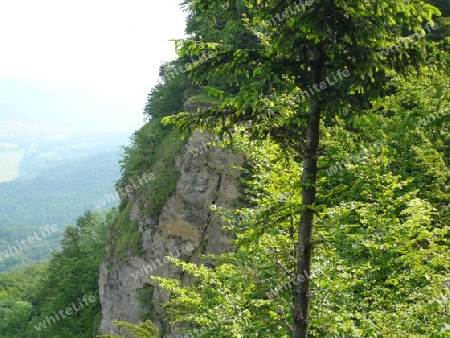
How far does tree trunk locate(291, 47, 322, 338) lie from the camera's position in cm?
607

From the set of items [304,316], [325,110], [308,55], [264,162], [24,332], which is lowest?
[24,332]

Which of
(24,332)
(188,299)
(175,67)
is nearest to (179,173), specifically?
(175,67)

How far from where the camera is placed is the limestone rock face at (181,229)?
23.1m

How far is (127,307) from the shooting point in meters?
30.7

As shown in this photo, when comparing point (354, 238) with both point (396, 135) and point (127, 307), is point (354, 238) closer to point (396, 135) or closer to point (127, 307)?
point (396, 135)

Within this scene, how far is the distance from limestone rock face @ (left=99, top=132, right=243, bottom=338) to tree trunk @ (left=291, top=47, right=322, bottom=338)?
14.9m

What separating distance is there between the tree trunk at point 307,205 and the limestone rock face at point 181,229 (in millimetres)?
14908

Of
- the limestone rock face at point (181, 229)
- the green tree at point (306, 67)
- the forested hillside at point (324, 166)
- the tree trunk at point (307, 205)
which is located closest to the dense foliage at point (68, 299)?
the limestone rock face at point (181, 229)

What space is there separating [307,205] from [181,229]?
66.7 ft

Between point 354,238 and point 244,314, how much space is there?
335cm

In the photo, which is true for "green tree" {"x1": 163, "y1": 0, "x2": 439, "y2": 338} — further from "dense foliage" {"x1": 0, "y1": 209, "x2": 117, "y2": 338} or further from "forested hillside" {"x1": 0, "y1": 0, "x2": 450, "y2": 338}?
"dense foliage" {"x1": 0, "y1": 209, "x2": 117, "y2": 338}

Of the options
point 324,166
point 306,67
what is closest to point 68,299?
point 324,166

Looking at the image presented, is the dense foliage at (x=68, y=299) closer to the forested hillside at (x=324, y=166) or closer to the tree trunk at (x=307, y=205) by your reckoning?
the forested hillside at (x=324, y=166)

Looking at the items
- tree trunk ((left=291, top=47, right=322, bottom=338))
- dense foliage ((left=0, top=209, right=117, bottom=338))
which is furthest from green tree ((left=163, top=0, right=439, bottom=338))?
dense foliage ((left=0, top=209, right=117, bottom=338))
